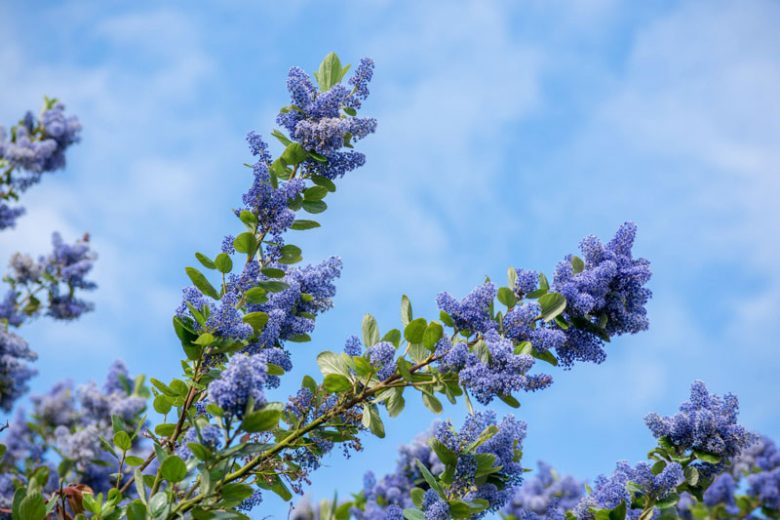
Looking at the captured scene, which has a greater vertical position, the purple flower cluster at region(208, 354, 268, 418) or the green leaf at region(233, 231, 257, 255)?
the green leaf at region(233, 231, 257, 255)

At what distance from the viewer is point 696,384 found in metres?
3.85

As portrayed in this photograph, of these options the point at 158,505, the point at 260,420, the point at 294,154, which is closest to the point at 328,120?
the point at 294,154

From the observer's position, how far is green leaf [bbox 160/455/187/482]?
2915mm

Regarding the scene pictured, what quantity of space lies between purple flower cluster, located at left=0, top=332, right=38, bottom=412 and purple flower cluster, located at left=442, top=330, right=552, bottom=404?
655cm

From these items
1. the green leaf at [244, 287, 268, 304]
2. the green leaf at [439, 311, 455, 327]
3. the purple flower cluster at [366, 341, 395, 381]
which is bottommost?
the purple flower cluster at [366, 341, 395, 381]

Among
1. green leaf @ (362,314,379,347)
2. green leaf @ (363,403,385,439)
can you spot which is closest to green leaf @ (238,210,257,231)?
green leaf @ (362,314,379,347)

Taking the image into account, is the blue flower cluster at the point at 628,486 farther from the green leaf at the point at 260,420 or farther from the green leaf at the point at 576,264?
the green leaf at the point at 260,420

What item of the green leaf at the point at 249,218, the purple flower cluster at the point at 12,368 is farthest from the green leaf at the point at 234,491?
the purple flower cluster at the point at 12,368

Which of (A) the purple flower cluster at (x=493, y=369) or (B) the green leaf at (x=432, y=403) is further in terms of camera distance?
(B) the green leaf at (x=432, y=403)

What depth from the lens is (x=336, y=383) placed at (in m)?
3.40

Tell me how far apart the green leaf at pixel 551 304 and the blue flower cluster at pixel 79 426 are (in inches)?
216

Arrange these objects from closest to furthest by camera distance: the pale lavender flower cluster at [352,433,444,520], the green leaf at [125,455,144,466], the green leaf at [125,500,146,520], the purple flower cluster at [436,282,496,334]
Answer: the green leaf at [125,500,146,520]
the purple flower cluster at [436,282,496,334]
the green leaf at [125,455,144,466]
the pale lavender flower cluster at [352,433,444,520]

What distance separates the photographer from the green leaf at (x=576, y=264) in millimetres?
3752

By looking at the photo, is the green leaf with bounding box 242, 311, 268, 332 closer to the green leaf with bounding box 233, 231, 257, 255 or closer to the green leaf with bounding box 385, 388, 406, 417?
the green leaf with bounding box 233, 231, 257, 255
